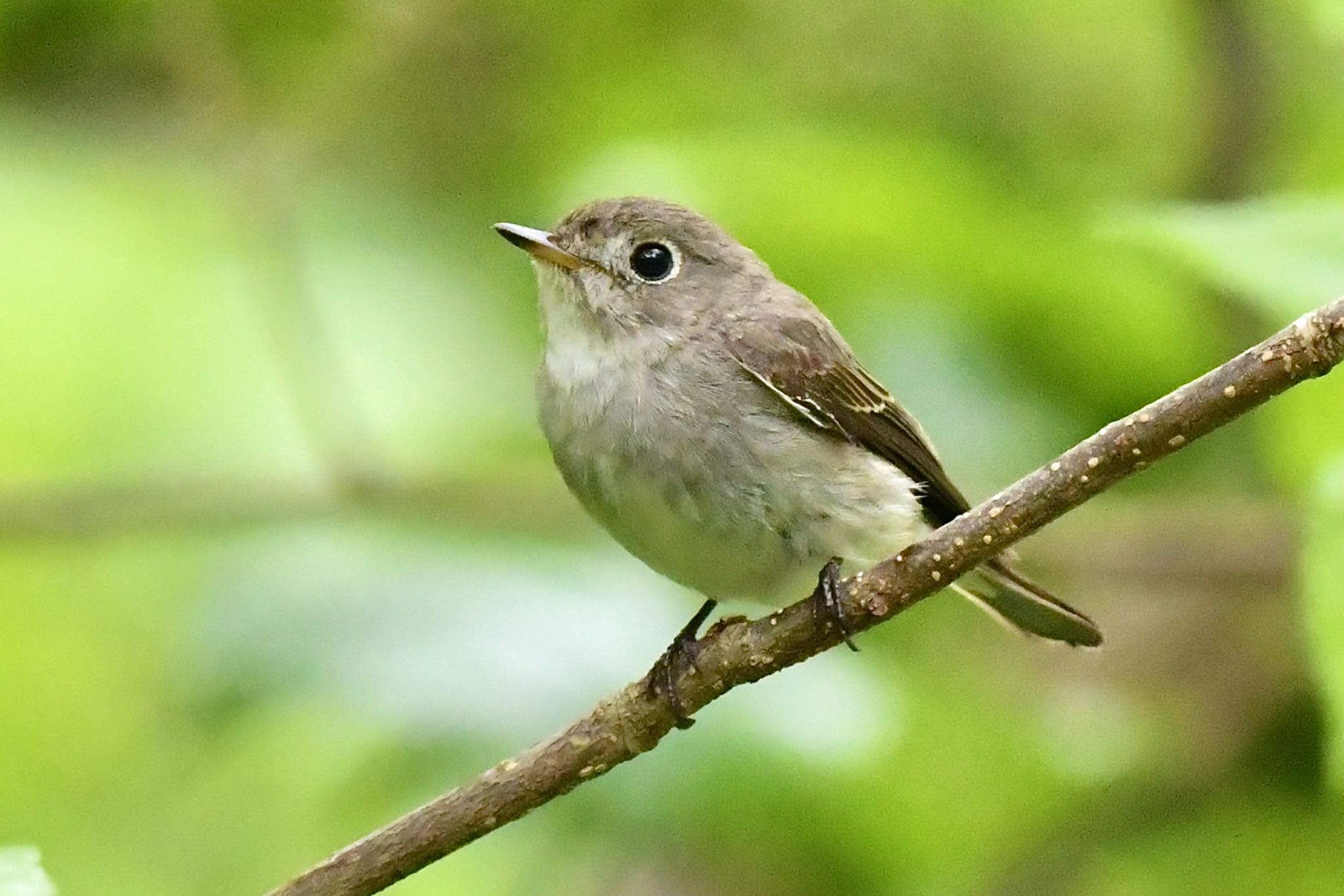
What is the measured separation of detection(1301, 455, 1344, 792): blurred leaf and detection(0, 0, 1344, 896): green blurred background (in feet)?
2.84

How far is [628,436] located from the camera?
3.67m

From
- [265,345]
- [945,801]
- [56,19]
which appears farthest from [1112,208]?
[56,19]

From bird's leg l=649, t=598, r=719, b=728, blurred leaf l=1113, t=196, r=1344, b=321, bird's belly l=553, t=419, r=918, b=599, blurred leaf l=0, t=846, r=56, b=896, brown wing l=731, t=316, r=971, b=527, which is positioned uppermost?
blurred leaf l=1113, t=196, r=1344, b=321

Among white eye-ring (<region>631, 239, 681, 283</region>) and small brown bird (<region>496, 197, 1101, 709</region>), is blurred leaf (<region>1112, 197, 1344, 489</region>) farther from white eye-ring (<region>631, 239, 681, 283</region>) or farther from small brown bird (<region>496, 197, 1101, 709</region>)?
white eye-ring (<region>631, 239, 681, 283</region>)

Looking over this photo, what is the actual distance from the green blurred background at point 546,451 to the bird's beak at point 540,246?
528mm

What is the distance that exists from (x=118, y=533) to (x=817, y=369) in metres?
1.95

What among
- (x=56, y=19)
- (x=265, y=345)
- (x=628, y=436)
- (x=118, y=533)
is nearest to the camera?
(x=628, y=436)

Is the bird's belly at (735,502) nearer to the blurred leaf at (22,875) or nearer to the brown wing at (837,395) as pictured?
the brown wing at (837,395)

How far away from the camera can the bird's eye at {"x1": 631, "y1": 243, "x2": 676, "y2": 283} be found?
13.8 feet

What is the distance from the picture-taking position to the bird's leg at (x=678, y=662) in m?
2.99

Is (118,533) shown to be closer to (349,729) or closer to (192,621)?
(192,621)

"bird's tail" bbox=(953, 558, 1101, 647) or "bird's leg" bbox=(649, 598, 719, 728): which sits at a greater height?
"bird's tail" bbox=(953, 558, 1101, 647)

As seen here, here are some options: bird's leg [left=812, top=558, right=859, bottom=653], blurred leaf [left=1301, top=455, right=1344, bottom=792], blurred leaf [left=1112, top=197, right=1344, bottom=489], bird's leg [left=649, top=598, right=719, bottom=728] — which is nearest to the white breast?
bird's leg [left=649, top=598, right=719, bottom=728]

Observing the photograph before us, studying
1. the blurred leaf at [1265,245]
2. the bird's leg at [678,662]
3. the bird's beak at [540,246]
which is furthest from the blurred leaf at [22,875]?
the bird's beak at [540,246]
